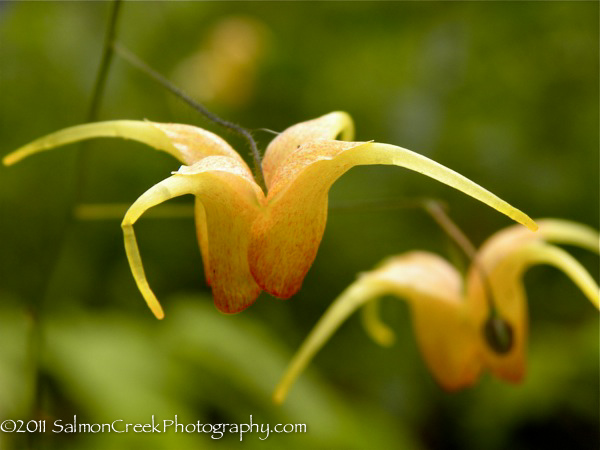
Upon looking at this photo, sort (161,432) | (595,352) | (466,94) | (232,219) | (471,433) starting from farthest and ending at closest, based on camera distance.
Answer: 1. (466,94)
2. (471,433)
3. (595,352)
4. (161,432)
5. (232,219)

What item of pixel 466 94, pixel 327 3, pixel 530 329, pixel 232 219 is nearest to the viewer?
pixel 232 219

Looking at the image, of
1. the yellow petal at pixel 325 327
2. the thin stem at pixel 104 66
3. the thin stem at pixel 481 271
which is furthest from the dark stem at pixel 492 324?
the thin stem at pixel 104 66

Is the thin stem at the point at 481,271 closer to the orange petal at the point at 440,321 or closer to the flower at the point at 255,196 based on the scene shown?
the orange petal at the point at 440,321

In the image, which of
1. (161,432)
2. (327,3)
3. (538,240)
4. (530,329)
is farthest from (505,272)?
(327,3)

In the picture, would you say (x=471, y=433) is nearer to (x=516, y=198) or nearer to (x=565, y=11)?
(x=516, y=198)

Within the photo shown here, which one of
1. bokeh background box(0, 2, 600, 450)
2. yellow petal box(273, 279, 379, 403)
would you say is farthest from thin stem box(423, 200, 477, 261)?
bokeh background box(0, 2, 600, 450)

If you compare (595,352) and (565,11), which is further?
(565,11)

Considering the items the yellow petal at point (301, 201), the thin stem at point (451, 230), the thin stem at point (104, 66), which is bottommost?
the yellow petal at point (301, 201)
